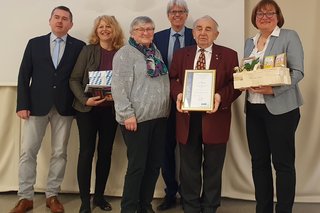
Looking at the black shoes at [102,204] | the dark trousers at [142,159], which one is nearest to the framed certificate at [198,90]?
the dark trousers at [142,159]

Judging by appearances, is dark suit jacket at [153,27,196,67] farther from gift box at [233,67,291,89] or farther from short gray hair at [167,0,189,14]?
gift box at [233,67,291,89]

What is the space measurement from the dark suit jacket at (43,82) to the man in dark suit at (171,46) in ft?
2.41

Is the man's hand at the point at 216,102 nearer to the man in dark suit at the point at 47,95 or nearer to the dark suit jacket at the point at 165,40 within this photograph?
the dark suit jacket at the point at 165,40

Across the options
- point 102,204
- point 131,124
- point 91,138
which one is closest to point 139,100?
point 131,124

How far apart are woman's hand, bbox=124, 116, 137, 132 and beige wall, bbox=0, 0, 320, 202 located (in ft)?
3.14

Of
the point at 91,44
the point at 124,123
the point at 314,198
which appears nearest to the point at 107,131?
the point at 124,123

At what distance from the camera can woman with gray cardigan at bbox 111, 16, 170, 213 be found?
7.40ft

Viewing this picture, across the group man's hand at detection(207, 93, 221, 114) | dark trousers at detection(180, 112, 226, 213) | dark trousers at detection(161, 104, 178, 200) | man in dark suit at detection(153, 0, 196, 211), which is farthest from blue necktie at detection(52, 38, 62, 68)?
man's hand at detection(207, 93, 221, 114)

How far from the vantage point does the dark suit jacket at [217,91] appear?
230cm

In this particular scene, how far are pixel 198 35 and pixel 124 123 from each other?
0.77 m

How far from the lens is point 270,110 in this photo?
2.14 m

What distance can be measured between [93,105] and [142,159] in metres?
0.58

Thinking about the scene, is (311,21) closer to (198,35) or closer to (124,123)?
(198,35)

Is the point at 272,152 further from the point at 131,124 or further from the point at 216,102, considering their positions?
the point at 131,124
